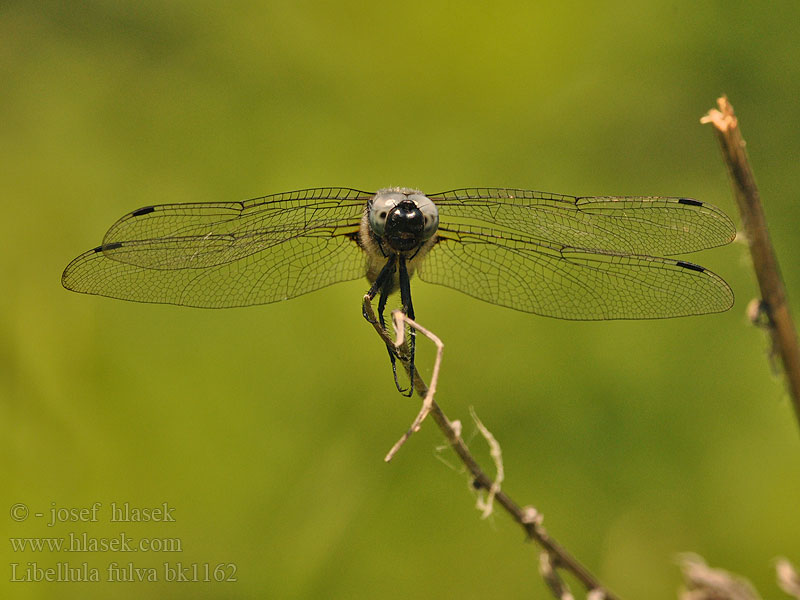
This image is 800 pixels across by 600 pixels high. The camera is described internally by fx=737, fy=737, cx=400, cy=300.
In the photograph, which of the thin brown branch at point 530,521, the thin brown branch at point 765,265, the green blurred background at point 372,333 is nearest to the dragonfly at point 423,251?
the green blurred background at point 372,333

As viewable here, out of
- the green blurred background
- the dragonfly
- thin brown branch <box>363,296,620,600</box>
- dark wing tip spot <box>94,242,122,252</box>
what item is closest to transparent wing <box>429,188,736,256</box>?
the dragonfly

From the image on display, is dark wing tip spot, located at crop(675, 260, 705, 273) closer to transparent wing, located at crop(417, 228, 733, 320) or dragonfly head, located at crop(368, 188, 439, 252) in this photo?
transparent wing, located at crop(417, 228, 733, 320)

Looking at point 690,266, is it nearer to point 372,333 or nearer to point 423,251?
point 423,251

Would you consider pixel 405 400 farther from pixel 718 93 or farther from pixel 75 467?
pixel 718 93

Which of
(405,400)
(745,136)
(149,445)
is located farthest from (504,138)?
(149,445)

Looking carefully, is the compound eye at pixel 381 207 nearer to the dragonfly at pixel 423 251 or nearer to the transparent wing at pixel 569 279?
the dragonfly at pixel 423 251
